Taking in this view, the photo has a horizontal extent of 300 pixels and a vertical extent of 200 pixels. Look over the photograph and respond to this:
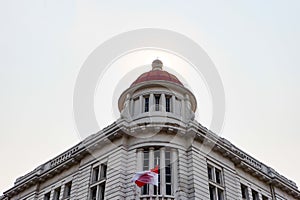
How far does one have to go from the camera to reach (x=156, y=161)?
33938mm

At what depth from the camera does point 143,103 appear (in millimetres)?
39656

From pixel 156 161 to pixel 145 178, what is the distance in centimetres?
333

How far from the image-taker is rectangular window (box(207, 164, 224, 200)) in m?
35.4

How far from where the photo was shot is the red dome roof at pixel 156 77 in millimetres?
41500

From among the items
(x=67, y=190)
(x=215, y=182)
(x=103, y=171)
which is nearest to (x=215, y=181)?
(x=215, y=182)

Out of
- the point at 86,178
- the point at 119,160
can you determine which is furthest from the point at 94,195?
the point at 119,160

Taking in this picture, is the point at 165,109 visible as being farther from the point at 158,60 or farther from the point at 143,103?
the point at 158,60

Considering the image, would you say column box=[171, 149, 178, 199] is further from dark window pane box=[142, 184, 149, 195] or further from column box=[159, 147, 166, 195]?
dark window pane box=[142, 184, 149, 195]

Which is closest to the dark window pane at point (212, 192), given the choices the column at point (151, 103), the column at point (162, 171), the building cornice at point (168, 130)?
the building cornice at point (168, 130)

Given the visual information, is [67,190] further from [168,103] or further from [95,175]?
[168,103]

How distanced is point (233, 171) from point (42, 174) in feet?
71.3

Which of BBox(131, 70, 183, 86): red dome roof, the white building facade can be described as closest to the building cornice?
the white building facade

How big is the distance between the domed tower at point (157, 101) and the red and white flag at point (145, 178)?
6919 mm

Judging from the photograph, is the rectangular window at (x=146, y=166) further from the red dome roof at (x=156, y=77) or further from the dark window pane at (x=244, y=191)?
the dark window pane at (x=244, y=191)
